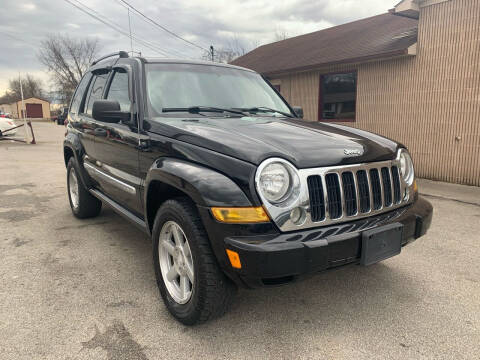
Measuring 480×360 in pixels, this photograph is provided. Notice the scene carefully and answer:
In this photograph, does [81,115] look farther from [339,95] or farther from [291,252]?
[339,95]

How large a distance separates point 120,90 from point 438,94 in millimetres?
7130

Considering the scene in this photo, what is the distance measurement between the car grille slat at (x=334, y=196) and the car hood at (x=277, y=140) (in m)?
0.09

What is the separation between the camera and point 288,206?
1.99 m

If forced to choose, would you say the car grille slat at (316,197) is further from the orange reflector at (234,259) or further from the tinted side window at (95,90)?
the tinted side window at (95,90)

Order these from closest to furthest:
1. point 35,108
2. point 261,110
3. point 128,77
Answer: point 128,77 < point 261,110 < point 35,108

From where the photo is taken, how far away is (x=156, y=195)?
2.71 m

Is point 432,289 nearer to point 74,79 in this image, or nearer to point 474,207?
point 474,207

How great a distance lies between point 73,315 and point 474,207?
18.8 feet

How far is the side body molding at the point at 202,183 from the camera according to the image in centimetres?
199

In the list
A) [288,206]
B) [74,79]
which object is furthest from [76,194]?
[74,79]

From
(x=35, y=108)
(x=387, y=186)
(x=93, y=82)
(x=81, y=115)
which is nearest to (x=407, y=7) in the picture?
(x=93, y=82)

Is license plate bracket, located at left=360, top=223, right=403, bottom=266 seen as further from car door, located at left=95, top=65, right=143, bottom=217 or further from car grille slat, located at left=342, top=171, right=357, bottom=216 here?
car door, located at left=95, top=65, right=143, bottom=217

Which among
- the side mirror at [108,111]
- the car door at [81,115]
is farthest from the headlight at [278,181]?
the car door at [81,115]

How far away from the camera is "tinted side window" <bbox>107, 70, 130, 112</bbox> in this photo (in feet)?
10.6
